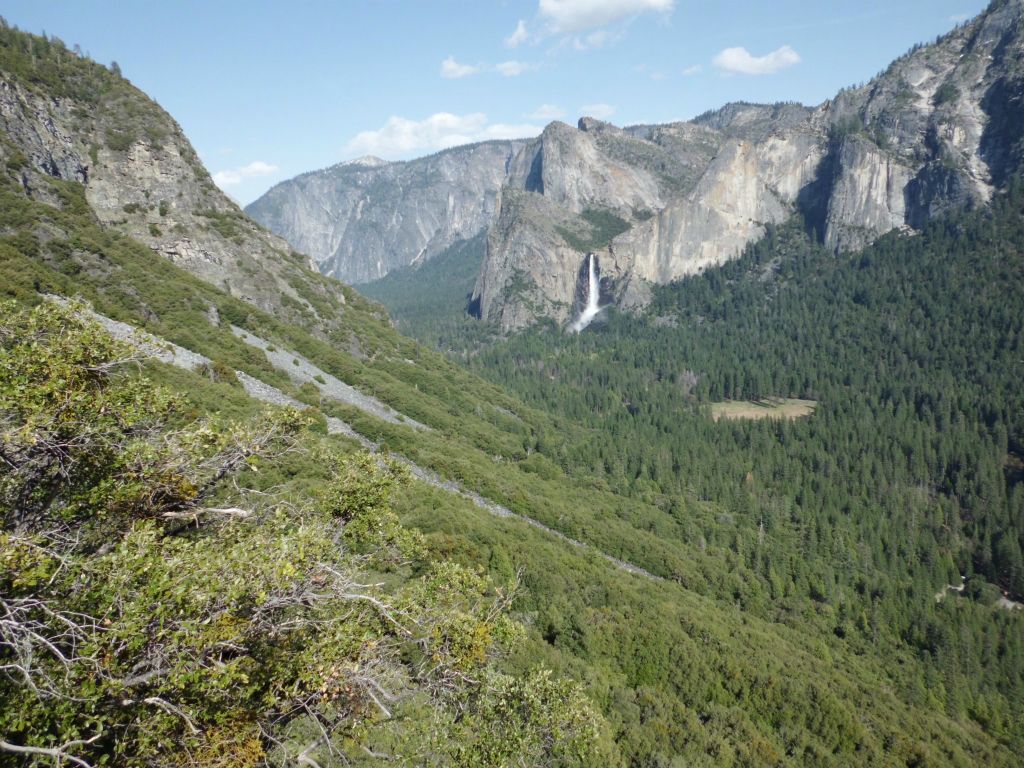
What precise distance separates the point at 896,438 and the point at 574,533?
8913 cm

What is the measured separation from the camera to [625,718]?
23.9 meters

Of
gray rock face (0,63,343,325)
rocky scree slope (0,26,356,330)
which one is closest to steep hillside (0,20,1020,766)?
rocky scree slope (0,26,356,330)

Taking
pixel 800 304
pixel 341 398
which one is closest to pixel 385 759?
pixel 341 398

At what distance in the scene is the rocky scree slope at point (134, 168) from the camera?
66.8m

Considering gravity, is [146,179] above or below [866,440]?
above

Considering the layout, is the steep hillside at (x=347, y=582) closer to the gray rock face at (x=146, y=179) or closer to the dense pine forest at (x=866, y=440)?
the gray rock face at (x=146, y=179)

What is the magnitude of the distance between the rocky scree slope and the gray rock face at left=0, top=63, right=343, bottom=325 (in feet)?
0.45

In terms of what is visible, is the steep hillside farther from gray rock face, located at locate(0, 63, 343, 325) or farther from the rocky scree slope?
gray rock face, located at locate(0, 63, 343, 325)

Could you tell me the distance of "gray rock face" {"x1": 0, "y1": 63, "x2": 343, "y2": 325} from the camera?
Answer: 66.2m

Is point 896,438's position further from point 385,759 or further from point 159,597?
point 159,597

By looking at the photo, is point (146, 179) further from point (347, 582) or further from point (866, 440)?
point (866, 440)

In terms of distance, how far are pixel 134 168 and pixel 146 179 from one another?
1739 millimetres

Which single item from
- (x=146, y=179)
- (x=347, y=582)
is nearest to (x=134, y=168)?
(x=146, y=179)

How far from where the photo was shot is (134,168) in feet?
242
